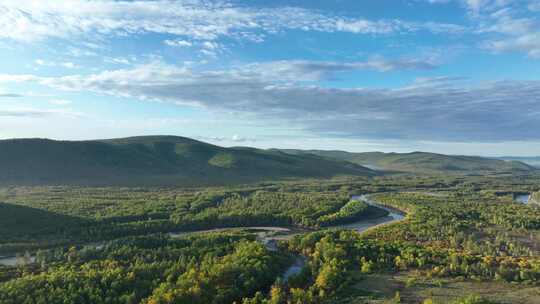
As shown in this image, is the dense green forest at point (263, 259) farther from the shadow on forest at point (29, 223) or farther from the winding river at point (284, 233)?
the winding river at point (284, 233)

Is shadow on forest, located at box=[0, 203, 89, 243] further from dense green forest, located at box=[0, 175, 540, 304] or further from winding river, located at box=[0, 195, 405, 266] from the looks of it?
winding river, located at box=[0, 195, 405, 266]

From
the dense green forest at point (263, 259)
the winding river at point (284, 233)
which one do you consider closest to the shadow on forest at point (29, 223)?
the dense green forest at point (263, 259)

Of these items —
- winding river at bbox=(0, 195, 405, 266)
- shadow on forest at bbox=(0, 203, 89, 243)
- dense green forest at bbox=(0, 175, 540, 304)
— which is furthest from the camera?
shadow on forest at bbox=(0, 203, 89, 243)

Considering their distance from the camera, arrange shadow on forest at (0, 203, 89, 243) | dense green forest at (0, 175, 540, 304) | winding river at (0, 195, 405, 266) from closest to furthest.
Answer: dense green forest at (0, 175, 540, 304) < winding river at (0, 195, 405, 266) < shadow on forest at (0, 203, 89, 243)

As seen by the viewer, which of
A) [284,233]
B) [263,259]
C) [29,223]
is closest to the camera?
[263,259]

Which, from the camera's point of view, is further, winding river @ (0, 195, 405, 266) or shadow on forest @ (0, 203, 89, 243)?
shadow on forest @ (0, 203, 89, 243)

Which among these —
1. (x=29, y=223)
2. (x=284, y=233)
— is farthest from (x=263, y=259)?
(x=29, y=223)

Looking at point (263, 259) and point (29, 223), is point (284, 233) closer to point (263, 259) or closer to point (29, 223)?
point (263, 259)

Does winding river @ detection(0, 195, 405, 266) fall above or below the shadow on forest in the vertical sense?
below

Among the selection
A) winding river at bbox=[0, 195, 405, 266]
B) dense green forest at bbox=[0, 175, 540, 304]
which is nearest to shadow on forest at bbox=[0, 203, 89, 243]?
dense green forest at bbox=[0, 175, 540, 304]
